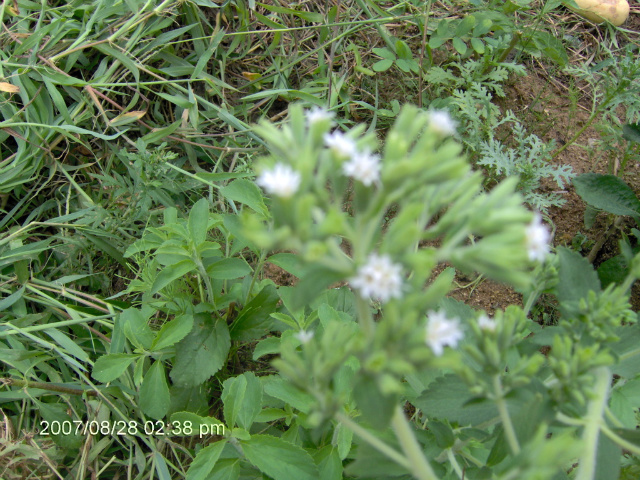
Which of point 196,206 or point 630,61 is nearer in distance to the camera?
point 196,206

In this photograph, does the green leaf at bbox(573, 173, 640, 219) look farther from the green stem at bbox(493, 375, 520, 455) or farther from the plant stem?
the plant stem

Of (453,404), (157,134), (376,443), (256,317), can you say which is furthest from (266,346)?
(157,134)

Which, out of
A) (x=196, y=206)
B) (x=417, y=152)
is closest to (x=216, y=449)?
(x=196, y=206)

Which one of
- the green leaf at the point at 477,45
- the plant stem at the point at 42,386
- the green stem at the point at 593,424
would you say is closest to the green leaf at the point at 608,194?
the green leaf at the point at 477,45

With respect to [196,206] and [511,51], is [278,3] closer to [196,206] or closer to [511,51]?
[511,51]

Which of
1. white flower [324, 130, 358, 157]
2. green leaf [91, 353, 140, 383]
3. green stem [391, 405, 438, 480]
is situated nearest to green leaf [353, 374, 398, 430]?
green stem [391, 405, 438, 480]

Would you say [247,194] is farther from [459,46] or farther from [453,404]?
[459,46]
